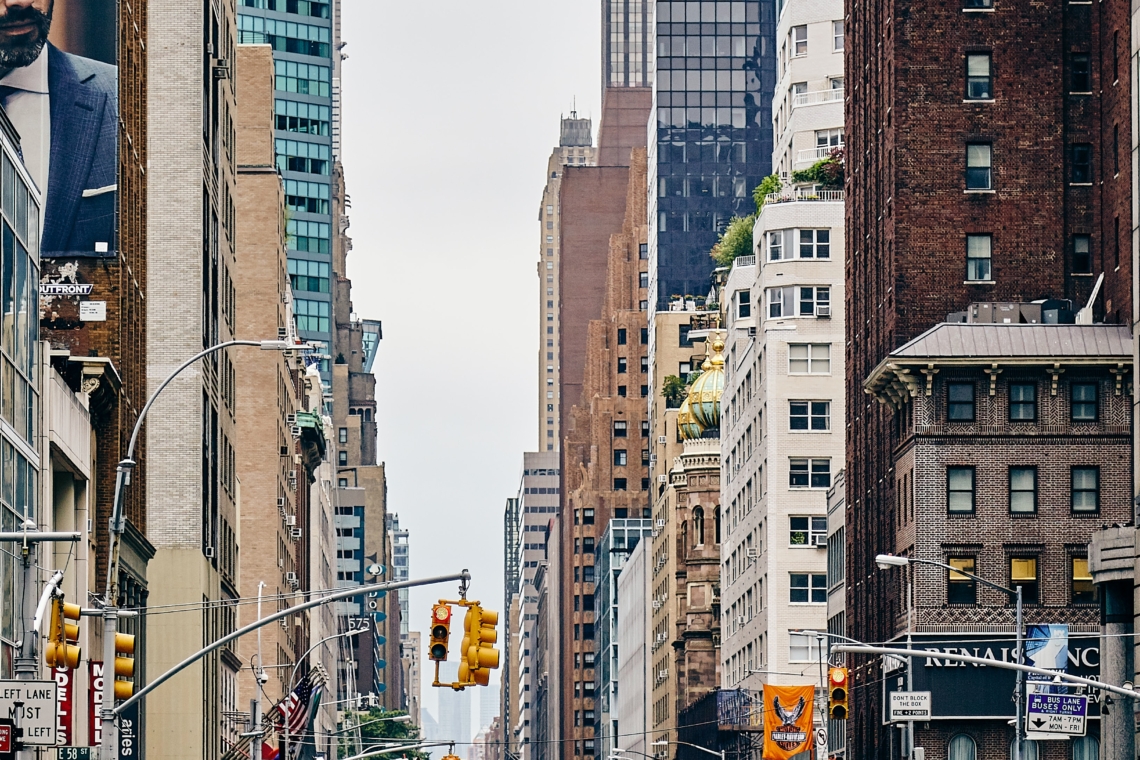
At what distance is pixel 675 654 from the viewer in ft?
543

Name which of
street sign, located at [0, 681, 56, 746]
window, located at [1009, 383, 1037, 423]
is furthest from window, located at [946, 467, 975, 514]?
street sign, located at [0, 681, 56, 746]

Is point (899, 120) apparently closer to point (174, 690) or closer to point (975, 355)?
point (975, 355)

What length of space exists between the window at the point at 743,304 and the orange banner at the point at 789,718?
3945 centimetres

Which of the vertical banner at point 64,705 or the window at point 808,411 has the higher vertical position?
the window at point 808,411

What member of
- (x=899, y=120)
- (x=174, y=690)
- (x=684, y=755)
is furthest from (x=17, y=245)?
Answer: (x=684, y=755)

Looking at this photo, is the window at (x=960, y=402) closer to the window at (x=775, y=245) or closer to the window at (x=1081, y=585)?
the window at (x=1081, y=585)

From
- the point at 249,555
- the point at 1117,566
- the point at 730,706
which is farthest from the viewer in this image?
the point at 730,706

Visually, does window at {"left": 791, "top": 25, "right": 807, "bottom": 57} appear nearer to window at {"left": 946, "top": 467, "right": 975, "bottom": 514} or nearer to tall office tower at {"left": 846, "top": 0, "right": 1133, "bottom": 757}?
tall office tower at {"left": 846, "top": 0, "right": 1133, "bottom": 757}

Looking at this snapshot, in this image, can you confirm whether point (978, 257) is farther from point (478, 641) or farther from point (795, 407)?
point (478, 641)

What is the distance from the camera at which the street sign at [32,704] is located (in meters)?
37.7

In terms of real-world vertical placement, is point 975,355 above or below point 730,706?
above

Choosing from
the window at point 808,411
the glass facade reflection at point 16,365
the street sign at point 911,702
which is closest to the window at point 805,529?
the window at point 808,411

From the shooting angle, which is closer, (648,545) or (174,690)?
(174,690)

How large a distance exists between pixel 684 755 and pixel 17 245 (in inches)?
4288
